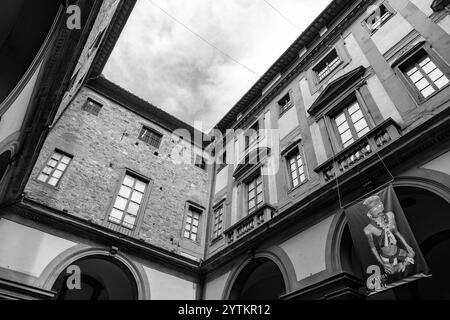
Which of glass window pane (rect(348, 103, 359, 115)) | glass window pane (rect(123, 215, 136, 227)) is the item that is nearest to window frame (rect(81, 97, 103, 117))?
glass window pane (rect(123, 215, 136, 227))

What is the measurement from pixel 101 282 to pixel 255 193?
7593mm

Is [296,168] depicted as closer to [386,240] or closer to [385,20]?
[386,240]

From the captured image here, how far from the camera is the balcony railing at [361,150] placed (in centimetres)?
751

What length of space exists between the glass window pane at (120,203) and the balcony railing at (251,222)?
14.7 ft

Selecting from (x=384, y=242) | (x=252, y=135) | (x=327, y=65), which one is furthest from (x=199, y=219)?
(x=384, y=242)

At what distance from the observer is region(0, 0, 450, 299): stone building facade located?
746 cm

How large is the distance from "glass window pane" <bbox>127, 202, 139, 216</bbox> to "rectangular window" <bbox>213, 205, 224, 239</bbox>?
12.1 feet

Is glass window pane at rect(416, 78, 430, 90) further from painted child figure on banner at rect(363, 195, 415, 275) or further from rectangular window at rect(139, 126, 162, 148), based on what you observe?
rectangular window at rect(139, 126, 162, 148)

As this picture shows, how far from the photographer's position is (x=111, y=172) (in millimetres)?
12742

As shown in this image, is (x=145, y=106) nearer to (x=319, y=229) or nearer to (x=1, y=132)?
(x=1, y=132)

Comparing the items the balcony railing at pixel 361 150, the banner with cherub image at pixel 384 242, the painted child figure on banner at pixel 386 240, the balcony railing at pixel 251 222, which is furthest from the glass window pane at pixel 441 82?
the balcony railing at pixel 251 222

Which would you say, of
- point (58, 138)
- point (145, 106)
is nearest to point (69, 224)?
point (58, 138)
